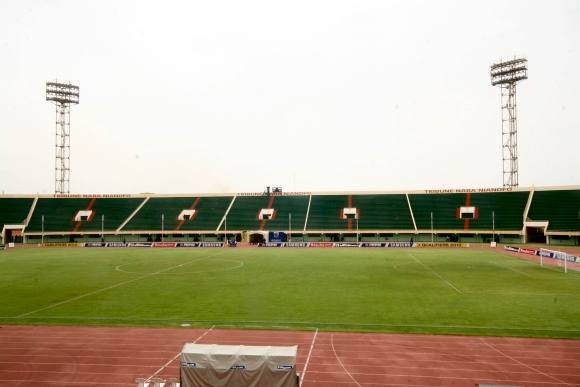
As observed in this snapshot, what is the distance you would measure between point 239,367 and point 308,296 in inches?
580

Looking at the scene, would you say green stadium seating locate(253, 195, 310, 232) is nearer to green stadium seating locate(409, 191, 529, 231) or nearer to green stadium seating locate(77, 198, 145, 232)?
green stadium seating locate(409, 191, 529, 231)

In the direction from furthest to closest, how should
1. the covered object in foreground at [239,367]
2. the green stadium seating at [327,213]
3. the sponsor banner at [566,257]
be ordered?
the green stadium seating at [327,213]
the sponsor banner at [566,257]
the covered object in foreground at [239,367]

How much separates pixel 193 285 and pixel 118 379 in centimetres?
1649

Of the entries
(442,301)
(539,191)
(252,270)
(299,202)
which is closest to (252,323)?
(442,301)

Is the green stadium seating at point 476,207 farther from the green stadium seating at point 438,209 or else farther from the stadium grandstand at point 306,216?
the stadium grandstand at point 306,216

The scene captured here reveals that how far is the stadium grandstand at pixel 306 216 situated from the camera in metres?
69.9

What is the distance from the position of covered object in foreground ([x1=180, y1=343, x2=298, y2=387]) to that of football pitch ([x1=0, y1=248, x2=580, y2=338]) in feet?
24.3

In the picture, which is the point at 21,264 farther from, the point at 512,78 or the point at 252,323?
the point at 512,78

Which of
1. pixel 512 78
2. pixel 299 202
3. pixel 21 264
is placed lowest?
pixel 21 264

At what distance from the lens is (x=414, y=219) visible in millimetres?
74875

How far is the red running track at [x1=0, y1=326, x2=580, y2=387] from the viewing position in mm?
13555

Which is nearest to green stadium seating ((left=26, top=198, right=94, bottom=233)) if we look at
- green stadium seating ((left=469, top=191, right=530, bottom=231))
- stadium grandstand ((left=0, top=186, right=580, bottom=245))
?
stadium grandstand ((left=0, top=186, right=580, bottom=245))

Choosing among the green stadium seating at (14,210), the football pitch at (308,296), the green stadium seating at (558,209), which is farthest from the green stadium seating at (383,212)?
the green stadium seating at (14,210)

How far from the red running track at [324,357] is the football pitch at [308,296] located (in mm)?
1213
